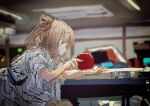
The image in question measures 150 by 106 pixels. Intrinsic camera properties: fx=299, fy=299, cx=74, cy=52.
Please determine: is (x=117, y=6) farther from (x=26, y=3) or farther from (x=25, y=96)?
(x=25, y=96)

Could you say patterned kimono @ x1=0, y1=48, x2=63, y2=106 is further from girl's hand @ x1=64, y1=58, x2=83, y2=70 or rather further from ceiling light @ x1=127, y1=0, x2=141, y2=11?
ceiling light @ x1=127, y1=0, x2=141, y2=11

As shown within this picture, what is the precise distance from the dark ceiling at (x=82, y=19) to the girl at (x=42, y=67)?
7cm

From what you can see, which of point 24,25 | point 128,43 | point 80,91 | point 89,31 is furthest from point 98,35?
point 24,25

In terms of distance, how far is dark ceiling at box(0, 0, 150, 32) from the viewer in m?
1.53

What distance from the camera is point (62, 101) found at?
1.56 metres

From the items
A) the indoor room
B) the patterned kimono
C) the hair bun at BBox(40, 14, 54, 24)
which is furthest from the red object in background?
the hair bun at BBox(40, 14, 54, 24)

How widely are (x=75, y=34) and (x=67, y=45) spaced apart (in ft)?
0.24

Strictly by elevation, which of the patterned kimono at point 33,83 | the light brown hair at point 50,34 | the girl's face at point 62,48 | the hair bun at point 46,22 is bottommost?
the patterned kimono at point 33,83

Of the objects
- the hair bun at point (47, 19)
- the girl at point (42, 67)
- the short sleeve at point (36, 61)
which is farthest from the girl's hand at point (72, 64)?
the hair bun at point (47, 19)

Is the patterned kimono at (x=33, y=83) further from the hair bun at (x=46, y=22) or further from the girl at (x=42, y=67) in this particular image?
the hair bun at (x=46, y=22)

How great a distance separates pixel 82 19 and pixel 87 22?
0.03 meters

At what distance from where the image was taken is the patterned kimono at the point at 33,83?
150 cm

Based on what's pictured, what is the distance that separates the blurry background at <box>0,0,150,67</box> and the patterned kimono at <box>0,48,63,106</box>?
0.09 metres

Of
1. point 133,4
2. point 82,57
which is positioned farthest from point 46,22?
point 133,4
